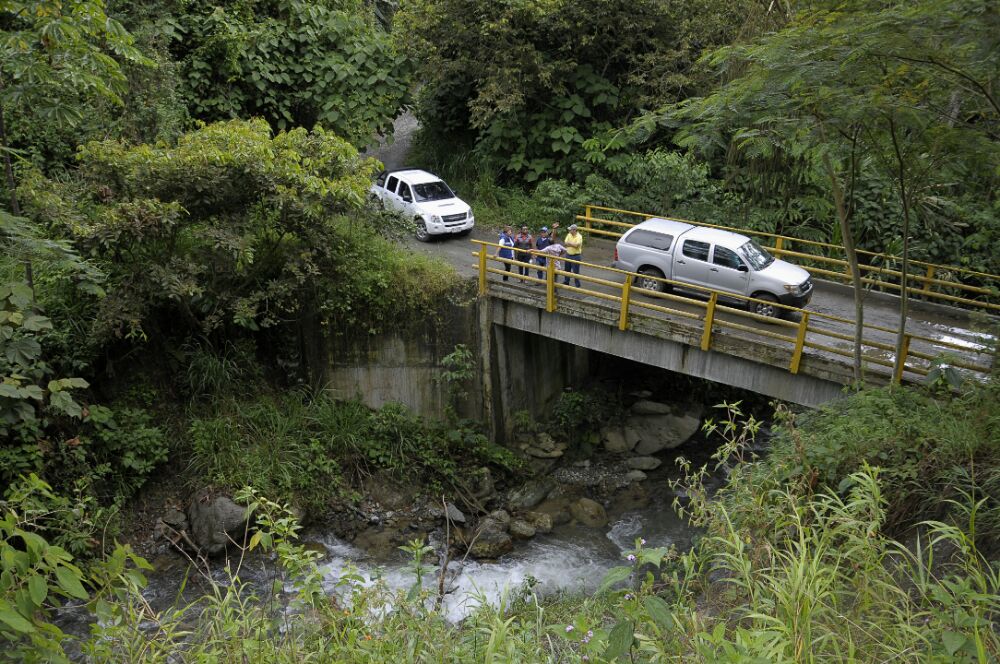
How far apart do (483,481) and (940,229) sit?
1269 cm

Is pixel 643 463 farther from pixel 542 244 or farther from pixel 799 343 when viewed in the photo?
pixel 799 343

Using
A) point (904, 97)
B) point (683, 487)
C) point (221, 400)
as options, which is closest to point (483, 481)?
point (683, 487)

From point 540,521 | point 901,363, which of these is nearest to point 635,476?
point 540,521

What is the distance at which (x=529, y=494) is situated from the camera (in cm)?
1424

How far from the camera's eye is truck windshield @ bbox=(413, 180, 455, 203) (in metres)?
18.4

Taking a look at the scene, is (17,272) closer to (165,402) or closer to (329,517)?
(165,402)

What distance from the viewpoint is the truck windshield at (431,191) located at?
60.4 feet

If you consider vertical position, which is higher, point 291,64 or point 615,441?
point 291,64

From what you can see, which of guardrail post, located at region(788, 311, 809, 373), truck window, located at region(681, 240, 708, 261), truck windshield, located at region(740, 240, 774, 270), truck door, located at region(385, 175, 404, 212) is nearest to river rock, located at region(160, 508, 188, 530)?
truck door, located at region(385, 175, 404, 212)

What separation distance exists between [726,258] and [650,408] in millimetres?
4578

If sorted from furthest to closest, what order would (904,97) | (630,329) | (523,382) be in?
1. (523,382)
2. (630,329)
3. (904,97)

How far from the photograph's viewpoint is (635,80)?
1881 cm

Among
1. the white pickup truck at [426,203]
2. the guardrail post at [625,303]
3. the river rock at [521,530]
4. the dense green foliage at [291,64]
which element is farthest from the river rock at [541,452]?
the dense green foliage at [291,64]

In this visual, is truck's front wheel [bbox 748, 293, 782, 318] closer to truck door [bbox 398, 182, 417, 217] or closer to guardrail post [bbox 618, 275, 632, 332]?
guardrail post [bbox 618, 275, 632, 332]
